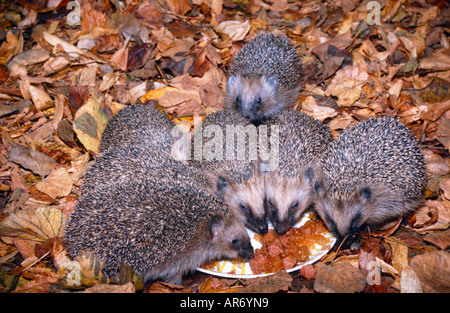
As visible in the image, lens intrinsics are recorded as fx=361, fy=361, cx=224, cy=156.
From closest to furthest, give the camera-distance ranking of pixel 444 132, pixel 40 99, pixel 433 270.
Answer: pixel 433 270
pixel 444 132
pixel 40 99

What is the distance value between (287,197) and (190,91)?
2.19m

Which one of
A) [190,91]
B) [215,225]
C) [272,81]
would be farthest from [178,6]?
[215,225]

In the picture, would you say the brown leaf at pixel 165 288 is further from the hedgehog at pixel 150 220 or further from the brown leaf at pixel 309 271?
the brown leaf at pixel 309 271

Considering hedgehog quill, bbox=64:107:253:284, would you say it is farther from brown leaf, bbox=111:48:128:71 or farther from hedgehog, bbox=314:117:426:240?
brown leaf, bbox=111:48:128:71

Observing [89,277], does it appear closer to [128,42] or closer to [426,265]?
[426,265]

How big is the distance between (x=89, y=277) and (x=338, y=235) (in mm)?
2412

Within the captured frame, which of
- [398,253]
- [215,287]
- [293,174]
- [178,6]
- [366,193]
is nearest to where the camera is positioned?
[215,287]

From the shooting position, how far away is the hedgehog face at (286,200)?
3917 mm

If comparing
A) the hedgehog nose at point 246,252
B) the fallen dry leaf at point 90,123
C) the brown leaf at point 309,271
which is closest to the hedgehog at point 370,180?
the brown leaf at point 309,271

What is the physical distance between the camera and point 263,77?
17.6 ft

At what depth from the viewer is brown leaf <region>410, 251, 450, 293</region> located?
3215 mm

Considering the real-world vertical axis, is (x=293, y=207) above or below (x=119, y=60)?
below

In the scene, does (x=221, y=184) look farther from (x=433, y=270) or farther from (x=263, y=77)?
(x=433, y=270)

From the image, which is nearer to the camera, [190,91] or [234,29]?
[190,91]
